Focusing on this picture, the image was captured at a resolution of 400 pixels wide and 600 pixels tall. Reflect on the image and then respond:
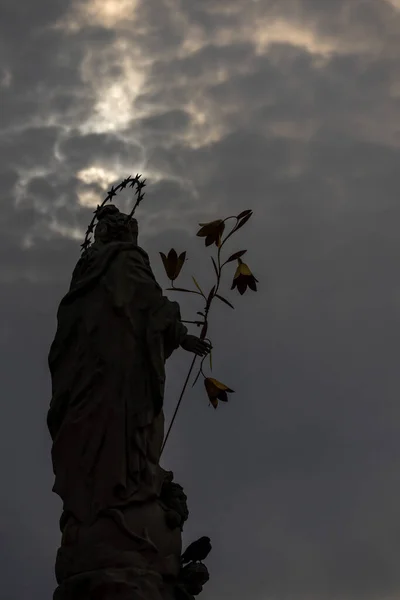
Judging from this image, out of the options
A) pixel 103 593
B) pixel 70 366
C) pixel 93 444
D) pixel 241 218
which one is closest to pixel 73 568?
pixel 103 593

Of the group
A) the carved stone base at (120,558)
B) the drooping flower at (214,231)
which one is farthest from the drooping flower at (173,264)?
the carved stone base at (120,558)

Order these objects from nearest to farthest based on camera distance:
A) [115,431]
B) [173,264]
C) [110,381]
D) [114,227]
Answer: [115,431] → [110,381] → [114,227] → [173,264]

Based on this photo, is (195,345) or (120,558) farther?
(195,345)

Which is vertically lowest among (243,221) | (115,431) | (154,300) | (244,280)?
(115,431)

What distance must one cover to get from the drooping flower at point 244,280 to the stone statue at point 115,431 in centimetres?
145

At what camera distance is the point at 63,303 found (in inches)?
565

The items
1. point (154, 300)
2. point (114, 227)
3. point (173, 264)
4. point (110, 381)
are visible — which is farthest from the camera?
point (173, 264)

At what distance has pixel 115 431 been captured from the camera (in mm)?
13273

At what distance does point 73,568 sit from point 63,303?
10.9 feet

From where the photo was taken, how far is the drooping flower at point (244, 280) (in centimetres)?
1553

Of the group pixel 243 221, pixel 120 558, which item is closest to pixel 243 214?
pixel 243 221

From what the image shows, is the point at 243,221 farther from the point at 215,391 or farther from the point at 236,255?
the point at 215,391

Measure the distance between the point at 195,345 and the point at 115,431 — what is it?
1.69 metres

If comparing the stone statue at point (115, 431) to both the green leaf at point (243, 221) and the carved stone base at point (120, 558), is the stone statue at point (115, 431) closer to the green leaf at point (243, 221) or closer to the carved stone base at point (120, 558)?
the carved stone base at point (120, 558)
